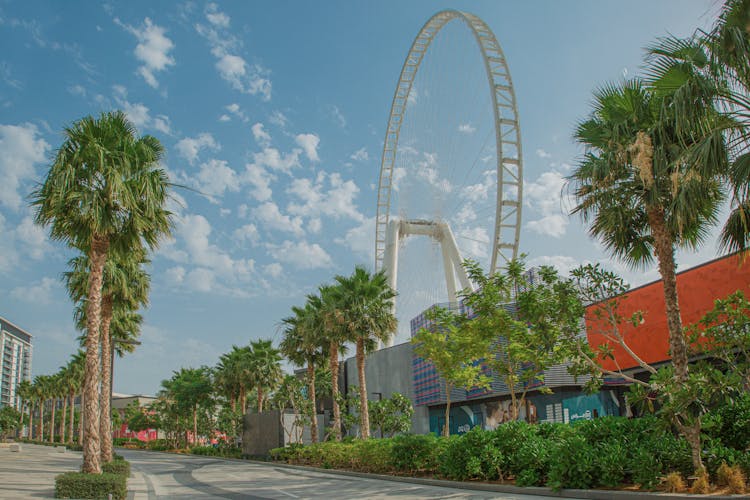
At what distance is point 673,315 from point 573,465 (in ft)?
13.6

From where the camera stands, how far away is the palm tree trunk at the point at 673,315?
12.5 m

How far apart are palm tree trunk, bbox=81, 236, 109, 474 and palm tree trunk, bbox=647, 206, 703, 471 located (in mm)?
15197

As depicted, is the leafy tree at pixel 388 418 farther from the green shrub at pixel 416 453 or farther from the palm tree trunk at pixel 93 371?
the palm tree trunk at pixel 93 371

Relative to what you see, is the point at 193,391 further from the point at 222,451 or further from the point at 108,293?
the point at 108,293

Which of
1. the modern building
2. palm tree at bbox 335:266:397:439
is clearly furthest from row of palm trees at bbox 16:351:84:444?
palm tree at bbox 335:266:397:439

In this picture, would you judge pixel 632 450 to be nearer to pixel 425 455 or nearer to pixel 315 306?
pixel 425 455

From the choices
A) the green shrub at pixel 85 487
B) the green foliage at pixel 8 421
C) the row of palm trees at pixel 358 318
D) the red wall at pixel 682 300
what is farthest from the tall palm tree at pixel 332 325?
the green foliage at pixel 8 421

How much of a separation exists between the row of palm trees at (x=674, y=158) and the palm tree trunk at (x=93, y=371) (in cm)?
1408

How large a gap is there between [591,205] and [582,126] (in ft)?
7.33

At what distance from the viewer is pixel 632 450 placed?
542 inches

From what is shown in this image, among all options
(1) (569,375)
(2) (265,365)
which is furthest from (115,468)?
(2) (265,365)

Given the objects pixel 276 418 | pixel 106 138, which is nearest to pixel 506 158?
pixel 106 138

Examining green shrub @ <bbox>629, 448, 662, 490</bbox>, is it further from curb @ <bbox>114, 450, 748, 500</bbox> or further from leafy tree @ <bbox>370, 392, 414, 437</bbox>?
leafy tree @ <bbox>370, 392, 414, 437</bbox>

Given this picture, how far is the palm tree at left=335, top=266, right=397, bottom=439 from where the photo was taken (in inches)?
1309
